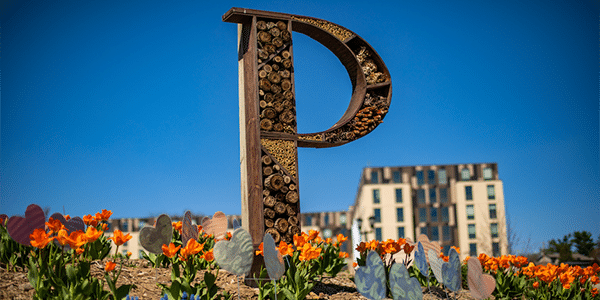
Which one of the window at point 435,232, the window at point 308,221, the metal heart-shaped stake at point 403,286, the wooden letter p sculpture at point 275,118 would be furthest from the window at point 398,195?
the metal heart-shaped stake at point 403,286

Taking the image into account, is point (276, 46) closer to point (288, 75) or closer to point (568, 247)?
point (288, 75)

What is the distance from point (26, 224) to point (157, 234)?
108cm

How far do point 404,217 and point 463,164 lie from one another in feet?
29.0

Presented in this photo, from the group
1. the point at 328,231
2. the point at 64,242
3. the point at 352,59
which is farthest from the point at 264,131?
the point at 328,231

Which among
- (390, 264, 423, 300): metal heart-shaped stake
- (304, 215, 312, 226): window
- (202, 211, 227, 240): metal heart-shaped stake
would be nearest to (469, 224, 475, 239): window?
(304, 215, 312, 226): window

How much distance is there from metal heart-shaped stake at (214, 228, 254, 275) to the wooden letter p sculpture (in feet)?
4.27

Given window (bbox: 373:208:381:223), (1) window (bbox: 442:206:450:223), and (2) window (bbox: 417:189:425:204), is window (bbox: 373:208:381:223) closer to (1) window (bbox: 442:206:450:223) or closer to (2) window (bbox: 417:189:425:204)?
(2) window (bbox: 417:189:425:204)

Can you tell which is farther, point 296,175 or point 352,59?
point 352,59

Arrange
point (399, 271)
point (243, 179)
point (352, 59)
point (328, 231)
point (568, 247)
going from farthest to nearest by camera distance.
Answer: point (328, 231) → point (568, 247) → point (352, 59) → point (243, 179) → point (399, 271)

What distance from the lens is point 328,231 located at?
60688 mm

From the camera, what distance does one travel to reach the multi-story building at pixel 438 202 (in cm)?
5219

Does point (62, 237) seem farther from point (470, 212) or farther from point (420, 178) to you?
point (470, 212)

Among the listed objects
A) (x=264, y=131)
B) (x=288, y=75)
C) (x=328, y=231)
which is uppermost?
(x=288, y=75)

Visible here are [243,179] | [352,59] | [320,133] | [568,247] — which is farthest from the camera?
[568,247]
